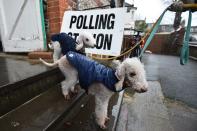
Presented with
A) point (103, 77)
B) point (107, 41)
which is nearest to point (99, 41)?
point (107, 41)

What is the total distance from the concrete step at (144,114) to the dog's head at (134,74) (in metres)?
0.83

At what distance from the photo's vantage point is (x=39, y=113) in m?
1.99

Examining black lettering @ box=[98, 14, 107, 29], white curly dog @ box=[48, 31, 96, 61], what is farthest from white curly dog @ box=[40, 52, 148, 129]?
black lettering @ box=[98, 14, 107, 29]

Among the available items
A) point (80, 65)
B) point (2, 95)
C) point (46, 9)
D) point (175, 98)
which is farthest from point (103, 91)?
point (46, 9)

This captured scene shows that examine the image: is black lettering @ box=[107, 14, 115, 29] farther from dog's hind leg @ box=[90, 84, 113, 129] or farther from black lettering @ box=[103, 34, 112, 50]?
dog's hind leg @ box=[90, 84, 113, 129]

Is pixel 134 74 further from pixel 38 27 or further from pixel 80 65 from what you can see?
pixel 38 27

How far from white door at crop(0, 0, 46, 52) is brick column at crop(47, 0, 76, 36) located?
0.31 meters

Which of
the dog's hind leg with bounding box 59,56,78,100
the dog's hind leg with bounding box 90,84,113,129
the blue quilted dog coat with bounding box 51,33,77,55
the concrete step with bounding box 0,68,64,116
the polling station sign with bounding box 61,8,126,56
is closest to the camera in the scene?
the concrete step with bounding box 0,68,64,116

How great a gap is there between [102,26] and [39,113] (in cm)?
Result: 212

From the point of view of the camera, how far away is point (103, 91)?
196 centimetres

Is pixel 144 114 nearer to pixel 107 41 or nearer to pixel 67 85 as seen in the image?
pixel 67 85

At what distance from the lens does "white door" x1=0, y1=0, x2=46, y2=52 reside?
3.67 metres

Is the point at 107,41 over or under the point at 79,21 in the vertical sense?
under

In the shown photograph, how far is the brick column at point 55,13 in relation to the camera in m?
3.76
